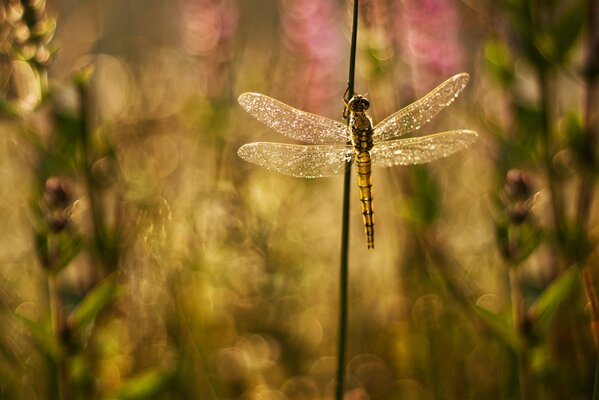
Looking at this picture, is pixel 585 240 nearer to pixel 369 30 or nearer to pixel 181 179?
pixel 369 30

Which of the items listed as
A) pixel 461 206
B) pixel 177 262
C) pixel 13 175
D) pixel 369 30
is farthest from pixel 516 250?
pixel 13 175

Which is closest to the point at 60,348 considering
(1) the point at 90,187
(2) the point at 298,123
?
(1) the point at 90,187

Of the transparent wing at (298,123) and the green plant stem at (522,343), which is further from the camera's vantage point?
the transparent wing at (298,123)

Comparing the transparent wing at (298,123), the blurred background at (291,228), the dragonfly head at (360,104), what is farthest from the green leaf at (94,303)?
the dragonfly head at (360,104)

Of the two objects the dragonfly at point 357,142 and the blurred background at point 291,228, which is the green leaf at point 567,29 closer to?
the blurred background at point 291,228

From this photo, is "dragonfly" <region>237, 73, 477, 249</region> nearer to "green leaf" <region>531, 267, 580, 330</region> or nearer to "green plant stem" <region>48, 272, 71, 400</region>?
"green leaf" <region>531, 267, 580, 330</region>
